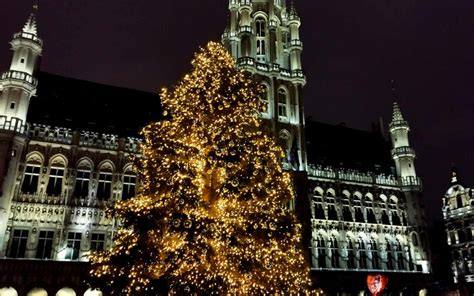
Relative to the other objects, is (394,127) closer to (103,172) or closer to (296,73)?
(296,73)

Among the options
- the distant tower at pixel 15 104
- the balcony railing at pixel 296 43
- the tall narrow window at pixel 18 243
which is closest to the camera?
the tall narrow window at pixel 18 243

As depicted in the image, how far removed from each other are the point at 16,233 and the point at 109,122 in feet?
33.5

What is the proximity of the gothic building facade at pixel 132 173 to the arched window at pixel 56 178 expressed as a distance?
2.6 inches

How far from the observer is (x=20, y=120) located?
81.5ft

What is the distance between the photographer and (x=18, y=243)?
23219 millimetres

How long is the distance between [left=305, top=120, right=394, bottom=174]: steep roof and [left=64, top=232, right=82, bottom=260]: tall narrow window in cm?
1986

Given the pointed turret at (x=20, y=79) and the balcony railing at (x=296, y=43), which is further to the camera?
the balcony railing at (x=296, y=43)

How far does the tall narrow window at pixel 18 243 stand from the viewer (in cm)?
2298

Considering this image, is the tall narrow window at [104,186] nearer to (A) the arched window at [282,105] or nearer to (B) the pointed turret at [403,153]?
(A) the arched window at [282,105]

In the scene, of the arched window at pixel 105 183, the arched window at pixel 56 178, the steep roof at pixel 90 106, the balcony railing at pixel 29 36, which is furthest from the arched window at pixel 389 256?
the balcony railing at pixel 29 36

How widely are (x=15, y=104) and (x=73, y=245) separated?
9.96m

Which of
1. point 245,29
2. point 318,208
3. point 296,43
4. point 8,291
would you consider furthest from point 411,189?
point 8,291

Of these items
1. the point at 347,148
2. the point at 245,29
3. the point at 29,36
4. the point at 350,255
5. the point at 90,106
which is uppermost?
the point at 245,29

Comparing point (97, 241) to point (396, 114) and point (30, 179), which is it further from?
point (396, 114)
